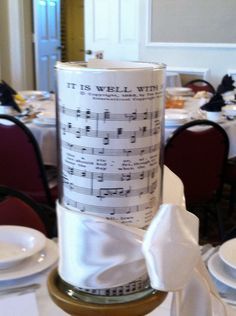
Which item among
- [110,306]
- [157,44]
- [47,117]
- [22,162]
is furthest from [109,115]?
[157,44]

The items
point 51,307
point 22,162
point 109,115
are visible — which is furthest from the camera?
point 22,162

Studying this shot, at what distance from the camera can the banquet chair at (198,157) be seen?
2354mm

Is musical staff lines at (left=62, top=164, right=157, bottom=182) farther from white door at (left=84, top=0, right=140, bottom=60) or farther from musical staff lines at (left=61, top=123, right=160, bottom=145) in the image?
white door at (left=84, top=0, right=140, bottom=60)

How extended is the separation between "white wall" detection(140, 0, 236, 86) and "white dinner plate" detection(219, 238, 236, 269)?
4318 millimetres

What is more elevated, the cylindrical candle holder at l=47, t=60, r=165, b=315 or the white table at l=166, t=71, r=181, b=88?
the cylindrical candle holder at l=47, t=60, r=165, b=315

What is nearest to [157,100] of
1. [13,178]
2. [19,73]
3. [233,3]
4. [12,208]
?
[12,208]

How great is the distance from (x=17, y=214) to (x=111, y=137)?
874 millimetres

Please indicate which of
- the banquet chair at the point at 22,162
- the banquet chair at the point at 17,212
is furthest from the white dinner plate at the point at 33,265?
the banquet chair at the point at 22,162

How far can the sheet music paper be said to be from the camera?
0.50 meters

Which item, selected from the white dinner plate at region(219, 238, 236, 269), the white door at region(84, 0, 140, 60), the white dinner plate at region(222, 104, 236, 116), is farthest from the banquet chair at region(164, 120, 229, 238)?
the white door at region(84, 0, 140, 60)

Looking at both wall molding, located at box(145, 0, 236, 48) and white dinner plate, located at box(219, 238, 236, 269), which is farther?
wall molding, located at box(145, 0, 236, 48)

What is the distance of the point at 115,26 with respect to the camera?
5.66 meters

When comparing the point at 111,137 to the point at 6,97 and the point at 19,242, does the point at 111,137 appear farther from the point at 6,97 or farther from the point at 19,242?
the point at 6,97

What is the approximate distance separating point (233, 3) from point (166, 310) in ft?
15.4
